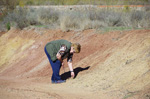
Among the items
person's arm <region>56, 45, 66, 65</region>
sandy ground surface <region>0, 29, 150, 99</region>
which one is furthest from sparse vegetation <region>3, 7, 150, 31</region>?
→ person's arm <region>56, 45, 66, 65</region>

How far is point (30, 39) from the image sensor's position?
18.8 meters

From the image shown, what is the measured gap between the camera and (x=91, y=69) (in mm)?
10609

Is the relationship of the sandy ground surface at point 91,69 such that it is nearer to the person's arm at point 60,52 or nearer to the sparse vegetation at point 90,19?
the sparse vegetation at point 90,19

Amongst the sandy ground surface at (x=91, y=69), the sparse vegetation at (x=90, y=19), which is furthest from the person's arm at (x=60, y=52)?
the sparse vegetation at (x=90, y=19)

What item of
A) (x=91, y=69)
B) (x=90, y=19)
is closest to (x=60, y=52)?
(x=91, y=69)

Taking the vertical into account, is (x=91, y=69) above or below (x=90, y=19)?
below

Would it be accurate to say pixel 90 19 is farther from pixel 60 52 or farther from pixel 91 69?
pixel 60 52

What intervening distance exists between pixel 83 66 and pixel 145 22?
4558 millimetres

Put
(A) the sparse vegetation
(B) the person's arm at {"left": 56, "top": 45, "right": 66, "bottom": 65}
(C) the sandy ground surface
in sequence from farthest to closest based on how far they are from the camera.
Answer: (A) the sparse vegetation, (B) the person's arm at {"left": 56, "top": 45, "right": 66, "bottom": 65}, (C) the sandy ground surface

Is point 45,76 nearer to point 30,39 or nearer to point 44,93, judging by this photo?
point 44,93

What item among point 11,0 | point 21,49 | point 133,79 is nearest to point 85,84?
point 133,79

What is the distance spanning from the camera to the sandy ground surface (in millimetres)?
7427

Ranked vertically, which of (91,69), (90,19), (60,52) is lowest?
(91,69)

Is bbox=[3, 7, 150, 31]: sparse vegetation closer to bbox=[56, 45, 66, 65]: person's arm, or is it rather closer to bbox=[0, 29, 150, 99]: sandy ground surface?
bbox=[0, 29, 150, 99]: sandy ground surface
